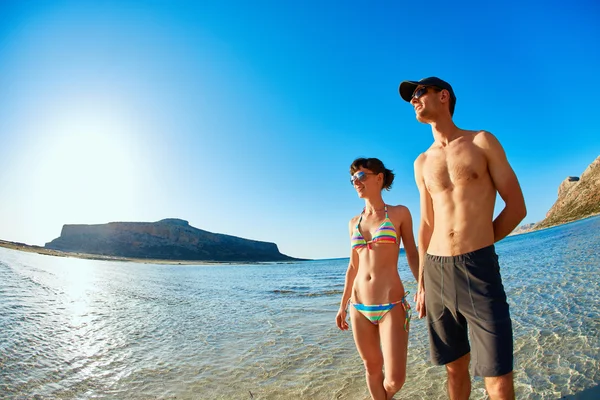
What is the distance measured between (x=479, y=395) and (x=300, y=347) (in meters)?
3.15

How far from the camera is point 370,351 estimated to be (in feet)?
9.24

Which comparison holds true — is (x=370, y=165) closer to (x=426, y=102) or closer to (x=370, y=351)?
(x=426, y=102)

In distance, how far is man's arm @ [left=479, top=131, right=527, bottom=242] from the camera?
2.37 meters

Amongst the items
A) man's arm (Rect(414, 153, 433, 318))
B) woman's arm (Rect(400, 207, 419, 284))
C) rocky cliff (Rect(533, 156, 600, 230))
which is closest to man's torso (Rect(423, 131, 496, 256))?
man's arm (Rect(414, 153, 433, 318))

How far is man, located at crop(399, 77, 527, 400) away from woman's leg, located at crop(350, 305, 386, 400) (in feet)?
1.55

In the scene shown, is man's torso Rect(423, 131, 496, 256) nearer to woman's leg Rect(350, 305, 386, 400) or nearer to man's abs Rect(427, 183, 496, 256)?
man's abs Rect(427, 183, 496, 256)

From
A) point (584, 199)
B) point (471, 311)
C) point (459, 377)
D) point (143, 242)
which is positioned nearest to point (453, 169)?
point (471, 311)

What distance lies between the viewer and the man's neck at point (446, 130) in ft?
9.06

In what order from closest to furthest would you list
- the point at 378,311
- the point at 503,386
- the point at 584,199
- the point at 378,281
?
the point at 503,386 → the point at 378,311 → the point at 378,281 → the point at 584,199

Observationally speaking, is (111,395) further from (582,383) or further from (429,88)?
(582,383)

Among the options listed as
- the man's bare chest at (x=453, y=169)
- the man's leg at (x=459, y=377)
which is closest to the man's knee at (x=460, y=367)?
the man's leg at (x=459, y=377)

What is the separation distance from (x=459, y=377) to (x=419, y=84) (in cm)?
247

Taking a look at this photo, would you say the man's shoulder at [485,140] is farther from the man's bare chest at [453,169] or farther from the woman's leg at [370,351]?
the woman's leg at [370,351]

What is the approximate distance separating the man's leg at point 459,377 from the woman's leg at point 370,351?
561mm
